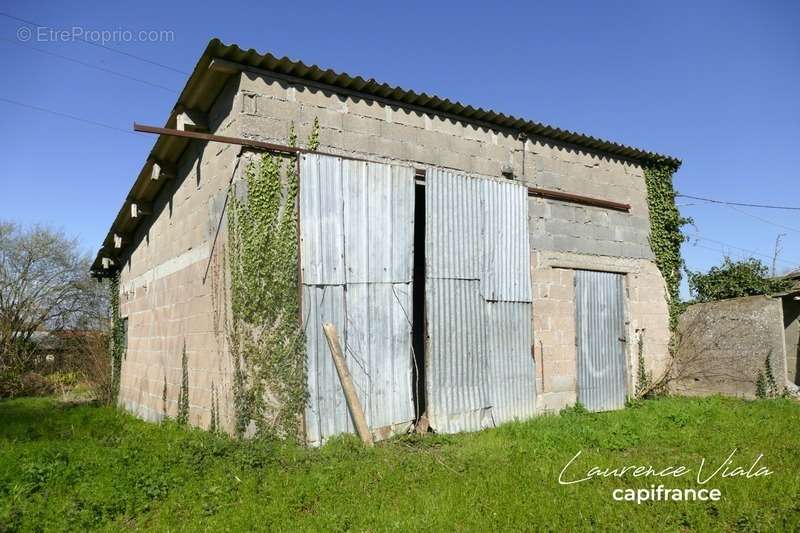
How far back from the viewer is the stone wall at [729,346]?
10.4m

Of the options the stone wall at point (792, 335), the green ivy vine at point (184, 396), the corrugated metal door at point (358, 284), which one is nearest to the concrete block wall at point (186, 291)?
the green ivy vine at point (184, 396)

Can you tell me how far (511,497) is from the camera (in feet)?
15.9

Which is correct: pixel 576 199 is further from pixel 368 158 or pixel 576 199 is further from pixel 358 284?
pixel 358 284

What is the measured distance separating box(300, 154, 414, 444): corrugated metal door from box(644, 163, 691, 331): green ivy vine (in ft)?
21.6

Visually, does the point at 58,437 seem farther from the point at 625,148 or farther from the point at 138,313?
the point at 625,148

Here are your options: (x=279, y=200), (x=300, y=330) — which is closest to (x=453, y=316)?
(x=300, y=330)

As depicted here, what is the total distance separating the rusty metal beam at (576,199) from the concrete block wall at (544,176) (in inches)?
4.3

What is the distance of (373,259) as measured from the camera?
24.4 feet

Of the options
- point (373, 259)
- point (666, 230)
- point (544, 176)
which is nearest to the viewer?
point (373, 259)

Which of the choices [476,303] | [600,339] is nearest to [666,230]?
[600,339]

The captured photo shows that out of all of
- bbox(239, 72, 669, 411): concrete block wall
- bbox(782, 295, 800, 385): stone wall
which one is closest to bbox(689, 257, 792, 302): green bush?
bbox(782, 295, 800, 385): stone wall

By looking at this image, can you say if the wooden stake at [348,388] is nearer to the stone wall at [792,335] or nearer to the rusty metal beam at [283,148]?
the rusty metal beam at [283,148]

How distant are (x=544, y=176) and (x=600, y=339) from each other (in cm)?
325

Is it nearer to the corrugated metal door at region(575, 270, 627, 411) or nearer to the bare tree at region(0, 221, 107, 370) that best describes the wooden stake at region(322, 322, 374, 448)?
the corrugated metal door at region(575, 270, 627, 411)
